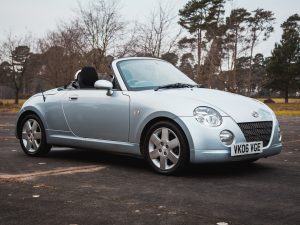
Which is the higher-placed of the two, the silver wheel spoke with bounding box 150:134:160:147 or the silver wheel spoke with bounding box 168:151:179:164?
the silver wheel spoke with bounding box 150:134:160:147

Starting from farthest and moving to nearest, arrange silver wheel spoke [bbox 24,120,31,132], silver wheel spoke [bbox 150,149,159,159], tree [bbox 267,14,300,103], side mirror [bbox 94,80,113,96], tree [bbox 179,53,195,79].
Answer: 1. tree [bbox 267,14,300,103]
2. tree [bbox 179,53,195,79]
3. silver wheel spoke [bbox 24,120,31,132]
4. side mirror [bbox 94,80,113,96]
5. silver wheel spoke [bbox 150,149,159,159]

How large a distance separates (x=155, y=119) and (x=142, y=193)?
136 cm

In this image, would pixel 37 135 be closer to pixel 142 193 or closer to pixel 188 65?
pixel 142 193

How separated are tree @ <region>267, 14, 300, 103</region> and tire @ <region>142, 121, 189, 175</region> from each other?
2423 inches

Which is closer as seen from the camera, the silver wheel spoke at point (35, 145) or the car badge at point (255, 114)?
the car badge at point (255, 114)

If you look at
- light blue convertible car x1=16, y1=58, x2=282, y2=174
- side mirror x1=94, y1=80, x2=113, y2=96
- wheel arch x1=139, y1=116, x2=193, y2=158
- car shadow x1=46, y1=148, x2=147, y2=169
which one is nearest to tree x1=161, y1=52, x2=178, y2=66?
car shadow x1=46, y1=148, x2=147, y2=169

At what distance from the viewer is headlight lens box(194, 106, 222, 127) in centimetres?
528

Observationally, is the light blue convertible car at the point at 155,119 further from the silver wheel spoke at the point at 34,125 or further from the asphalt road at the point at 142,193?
the asphalt road at the point at 142,193

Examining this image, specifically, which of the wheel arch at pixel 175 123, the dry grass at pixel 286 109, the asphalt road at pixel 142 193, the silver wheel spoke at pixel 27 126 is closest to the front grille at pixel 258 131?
the asphalt road at pixel 142 193

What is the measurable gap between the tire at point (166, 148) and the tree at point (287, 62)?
61.6 m

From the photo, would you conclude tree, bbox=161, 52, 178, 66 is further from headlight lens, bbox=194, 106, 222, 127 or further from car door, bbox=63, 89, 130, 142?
headlight lens, bbox=194, 106, 222, 127

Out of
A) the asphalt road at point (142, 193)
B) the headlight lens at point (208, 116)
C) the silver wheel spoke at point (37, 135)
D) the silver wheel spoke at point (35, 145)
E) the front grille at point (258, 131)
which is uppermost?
the headlight lens at point (208, 116)

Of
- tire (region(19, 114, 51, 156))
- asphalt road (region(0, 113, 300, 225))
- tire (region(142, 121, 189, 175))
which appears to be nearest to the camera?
asphalt road (region(0, 113, 300, 225))

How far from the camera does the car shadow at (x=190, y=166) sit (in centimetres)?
573
